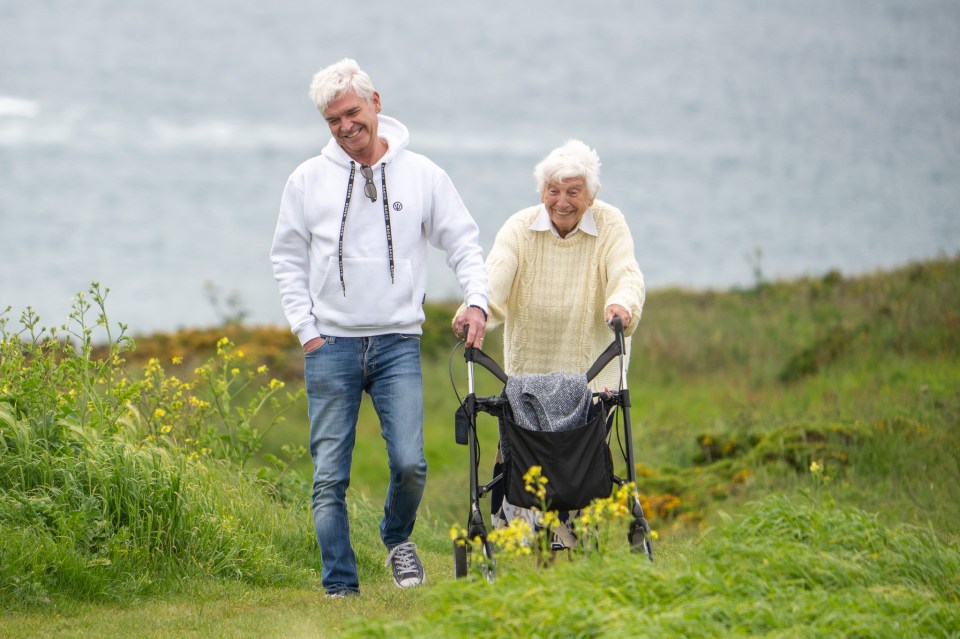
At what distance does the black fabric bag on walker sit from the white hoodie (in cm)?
73

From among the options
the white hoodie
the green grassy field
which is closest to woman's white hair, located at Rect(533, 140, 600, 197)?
the white hoodie

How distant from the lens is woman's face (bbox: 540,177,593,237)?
5.98 metres

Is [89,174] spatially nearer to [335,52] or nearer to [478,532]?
[335,52]

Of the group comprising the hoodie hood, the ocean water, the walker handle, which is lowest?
the walker handle

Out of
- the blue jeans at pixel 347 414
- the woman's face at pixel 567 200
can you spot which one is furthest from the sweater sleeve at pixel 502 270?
the blue jeans at pixel 347 414

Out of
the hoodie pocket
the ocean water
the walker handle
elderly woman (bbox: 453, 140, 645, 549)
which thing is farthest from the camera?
the ocean water

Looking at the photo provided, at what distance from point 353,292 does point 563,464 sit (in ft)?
4.02

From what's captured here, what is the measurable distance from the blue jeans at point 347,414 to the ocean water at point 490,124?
27.7 m

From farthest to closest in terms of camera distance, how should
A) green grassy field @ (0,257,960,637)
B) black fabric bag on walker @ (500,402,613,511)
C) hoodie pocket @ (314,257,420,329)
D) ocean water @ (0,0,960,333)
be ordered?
ocean water @ (0,0,960,333)
hoodie pocket @ (314,257,420,329)
black fabric bag on walker @ (500,402,613,511)
green grassy field @ (0,257,960,637)

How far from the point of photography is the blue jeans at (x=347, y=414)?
5.78 m

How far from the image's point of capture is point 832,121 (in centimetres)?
7612

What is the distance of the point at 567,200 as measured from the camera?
602 cm

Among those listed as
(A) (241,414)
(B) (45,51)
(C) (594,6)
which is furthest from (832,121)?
(A) (241,414)

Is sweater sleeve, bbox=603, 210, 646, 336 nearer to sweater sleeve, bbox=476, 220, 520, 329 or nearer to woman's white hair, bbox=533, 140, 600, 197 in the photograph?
woman's white hair, bbox=533, 140, 600, 197
